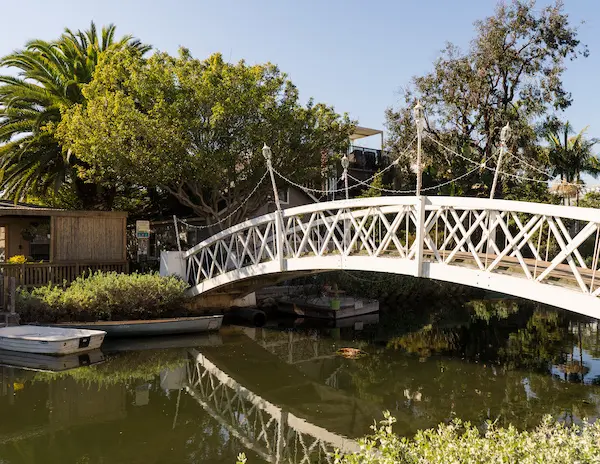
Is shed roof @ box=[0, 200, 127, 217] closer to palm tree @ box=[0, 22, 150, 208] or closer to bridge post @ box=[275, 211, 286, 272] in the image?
palm tree @ box=[0, 22, 150, 208]

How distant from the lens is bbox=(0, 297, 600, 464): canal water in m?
8.98

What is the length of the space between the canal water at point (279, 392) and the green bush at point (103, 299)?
1505mm

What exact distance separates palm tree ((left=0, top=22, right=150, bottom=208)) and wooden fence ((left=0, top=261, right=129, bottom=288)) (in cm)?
424

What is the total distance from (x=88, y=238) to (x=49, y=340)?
6.20 meters

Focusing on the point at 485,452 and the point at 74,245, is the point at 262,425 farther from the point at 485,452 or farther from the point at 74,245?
the point at 74,245

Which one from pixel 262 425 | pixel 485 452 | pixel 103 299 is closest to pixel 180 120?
pixel 103 299

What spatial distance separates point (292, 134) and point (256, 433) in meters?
13.2

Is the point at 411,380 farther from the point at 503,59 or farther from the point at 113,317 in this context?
the point at 503,59

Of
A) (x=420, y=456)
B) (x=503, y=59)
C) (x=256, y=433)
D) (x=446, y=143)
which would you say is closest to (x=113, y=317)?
(x=256, y=433)

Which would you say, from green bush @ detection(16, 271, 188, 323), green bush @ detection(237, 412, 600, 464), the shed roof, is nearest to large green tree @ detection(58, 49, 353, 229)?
the shed roof

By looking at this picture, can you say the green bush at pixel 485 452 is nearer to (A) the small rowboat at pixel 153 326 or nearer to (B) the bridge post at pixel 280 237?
(B) the bridge post at pixel 280 237

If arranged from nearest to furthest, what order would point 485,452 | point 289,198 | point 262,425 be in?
point 485,452
point 262,425
point 289,198

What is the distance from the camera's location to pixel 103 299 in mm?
16547

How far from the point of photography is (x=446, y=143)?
2686 cm
